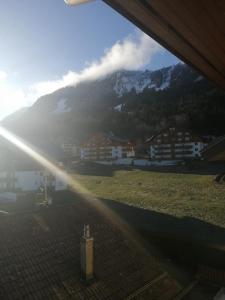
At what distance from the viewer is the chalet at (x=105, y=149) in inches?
3605

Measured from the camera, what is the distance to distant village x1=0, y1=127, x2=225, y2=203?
4303 centimetres

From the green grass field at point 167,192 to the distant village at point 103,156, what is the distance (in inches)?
172

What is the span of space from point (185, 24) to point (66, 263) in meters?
15.4

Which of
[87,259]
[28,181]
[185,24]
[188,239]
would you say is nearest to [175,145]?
[28,181]

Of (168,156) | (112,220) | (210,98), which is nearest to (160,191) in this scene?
(112,220)

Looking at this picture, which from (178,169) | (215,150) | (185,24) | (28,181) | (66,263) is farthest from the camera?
(178,169)

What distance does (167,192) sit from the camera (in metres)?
43.5

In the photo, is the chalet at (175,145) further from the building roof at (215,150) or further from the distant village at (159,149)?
the building roof at (215,150)

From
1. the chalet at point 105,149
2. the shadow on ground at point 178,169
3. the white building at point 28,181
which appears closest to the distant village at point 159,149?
the chalet at point 105,149

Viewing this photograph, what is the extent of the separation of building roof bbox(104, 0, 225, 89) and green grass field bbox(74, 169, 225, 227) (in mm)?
27720

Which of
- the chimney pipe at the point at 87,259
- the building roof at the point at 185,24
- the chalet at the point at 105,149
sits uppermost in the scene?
the chalet at the point at 105,149

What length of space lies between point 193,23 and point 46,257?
50.4 ft

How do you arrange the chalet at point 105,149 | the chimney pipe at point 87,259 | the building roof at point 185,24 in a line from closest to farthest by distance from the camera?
the building roof at point 185,24 → the chimney pipe at point 87,259 → the chalet at point 105,149

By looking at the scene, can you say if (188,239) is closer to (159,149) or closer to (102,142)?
(159,149)
